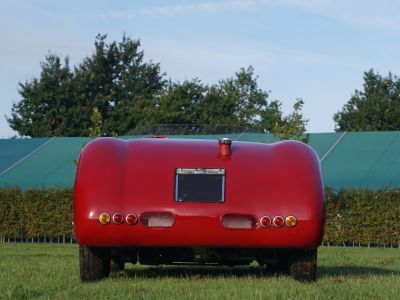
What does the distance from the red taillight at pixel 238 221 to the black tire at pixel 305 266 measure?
2.78 feet

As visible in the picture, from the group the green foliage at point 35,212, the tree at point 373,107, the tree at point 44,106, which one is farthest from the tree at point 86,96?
the green foliage at point 35,212

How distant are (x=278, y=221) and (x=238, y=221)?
370mm

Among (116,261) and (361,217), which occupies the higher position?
(116,261)

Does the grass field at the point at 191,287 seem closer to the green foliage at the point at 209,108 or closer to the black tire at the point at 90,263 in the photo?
the black tire at the point at 90,263

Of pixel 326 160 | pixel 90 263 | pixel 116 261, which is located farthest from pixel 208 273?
pixel 326 160

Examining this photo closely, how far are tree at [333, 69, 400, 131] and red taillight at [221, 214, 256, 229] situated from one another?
50.8 meters

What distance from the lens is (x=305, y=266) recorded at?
28.5 feet

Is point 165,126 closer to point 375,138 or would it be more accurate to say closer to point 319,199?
point 319,199

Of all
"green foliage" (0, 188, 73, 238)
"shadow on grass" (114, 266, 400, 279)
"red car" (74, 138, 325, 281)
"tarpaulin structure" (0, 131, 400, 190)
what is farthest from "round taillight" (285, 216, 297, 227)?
"green foliage" (0, 188, 73, 238)

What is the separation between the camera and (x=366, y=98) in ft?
202

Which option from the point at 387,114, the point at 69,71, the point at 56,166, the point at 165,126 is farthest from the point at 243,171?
the point at 69,71

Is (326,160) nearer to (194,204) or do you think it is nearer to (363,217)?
(363,217)

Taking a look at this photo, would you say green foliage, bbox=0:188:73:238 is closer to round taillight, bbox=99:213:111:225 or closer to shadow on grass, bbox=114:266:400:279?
shadow on grass, bbox=114:266:400:279

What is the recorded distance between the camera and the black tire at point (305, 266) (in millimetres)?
8680
